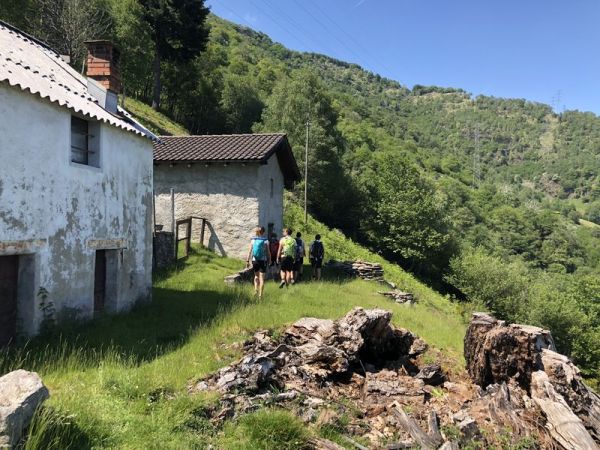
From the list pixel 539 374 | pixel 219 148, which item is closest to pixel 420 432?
pixel 539 374

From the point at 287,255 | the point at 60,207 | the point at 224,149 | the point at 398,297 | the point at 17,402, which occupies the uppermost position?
the point at 224,149

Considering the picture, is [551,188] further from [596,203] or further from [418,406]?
[418,406]

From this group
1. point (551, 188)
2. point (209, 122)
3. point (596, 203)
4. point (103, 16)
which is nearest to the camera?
point (103, 16)

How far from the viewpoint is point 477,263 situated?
112 feet

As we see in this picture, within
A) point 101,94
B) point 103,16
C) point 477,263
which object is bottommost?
point 477,263

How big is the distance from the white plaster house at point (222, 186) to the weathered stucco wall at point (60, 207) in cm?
673

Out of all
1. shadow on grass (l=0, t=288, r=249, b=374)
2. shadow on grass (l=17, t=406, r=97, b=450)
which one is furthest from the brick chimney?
shadow on grass (l=17, t=406, r=97, b=450)

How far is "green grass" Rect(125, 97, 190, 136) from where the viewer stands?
31639 mm

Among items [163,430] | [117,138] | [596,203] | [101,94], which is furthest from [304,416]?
[596,203]

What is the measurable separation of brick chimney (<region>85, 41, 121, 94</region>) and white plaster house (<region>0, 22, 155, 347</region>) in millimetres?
25

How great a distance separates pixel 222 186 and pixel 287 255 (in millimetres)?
5383

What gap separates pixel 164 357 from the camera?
23.3 feet

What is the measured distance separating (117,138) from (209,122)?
114 ft

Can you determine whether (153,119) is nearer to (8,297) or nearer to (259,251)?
(259,251)
